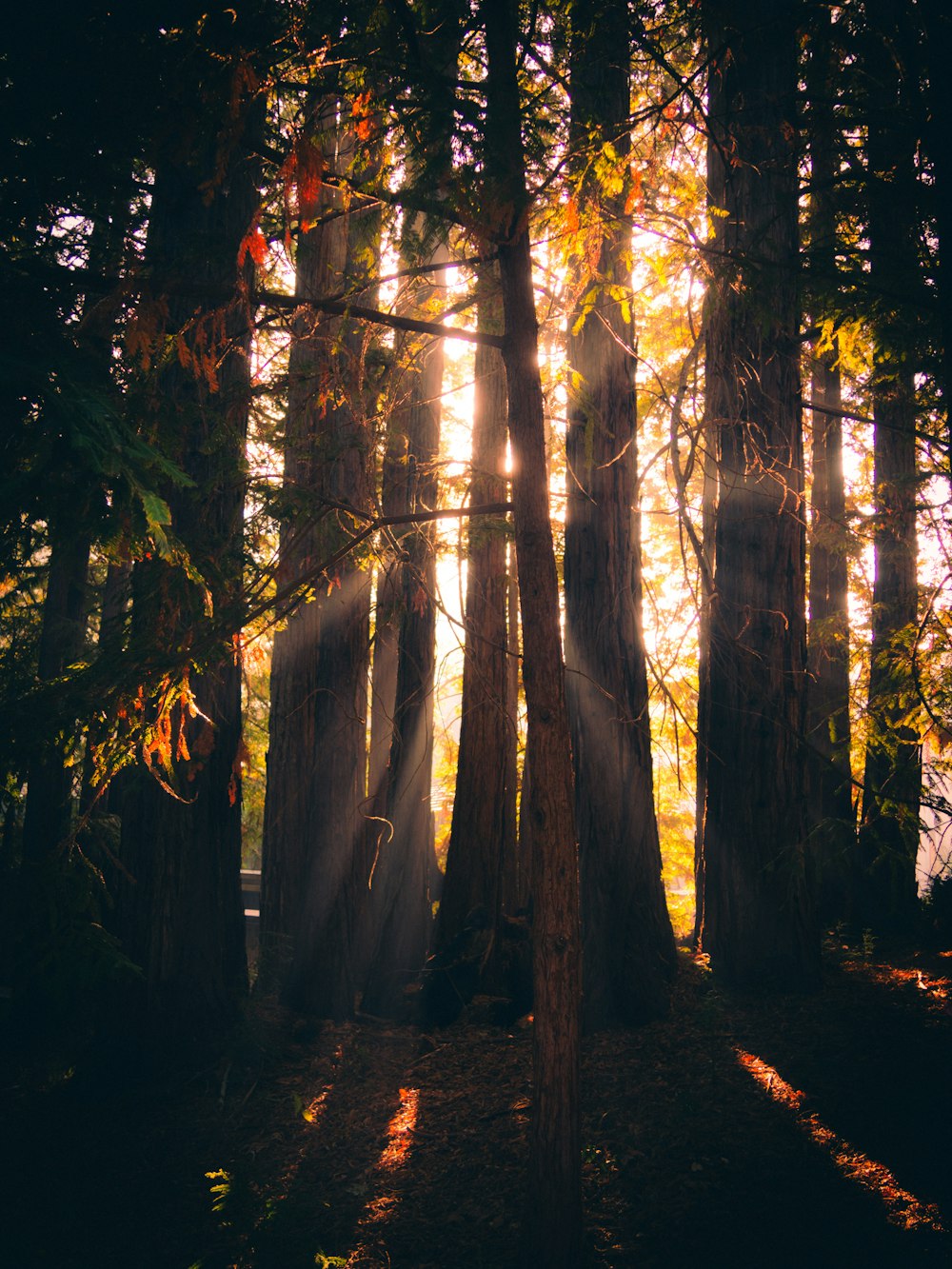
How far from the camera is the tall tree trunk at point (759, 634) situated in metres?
7.19

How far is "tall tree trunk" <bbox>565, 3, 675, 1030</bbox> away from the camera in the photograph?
7309mm

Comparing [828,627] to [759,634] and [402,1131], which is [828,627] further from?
[402,1131]

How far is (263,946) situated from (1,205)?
800cm

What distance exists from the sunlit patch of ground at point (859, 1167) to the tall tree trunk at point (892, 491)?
5.88 ft

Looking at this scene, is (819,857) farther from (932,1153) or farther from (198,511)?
(198,511)

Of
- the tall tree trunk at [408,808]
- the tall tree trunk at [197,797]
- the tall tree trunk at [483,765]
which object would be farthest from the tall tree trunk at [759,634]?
the tall tree trunk at [197,797]

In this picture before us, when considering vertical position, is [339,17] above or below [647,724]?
above

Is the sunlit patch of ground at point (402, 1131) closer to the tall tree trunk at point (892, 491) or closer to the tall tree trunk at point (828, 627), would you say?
the tall tree trunk at point (892, 491)

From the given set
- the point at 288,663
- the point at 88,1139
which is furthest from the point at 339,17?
the point at 88,1139

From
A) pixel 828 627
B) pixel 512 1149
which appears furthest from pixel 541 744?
pixel 828 627

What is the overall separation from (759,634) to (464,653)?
3.00 m

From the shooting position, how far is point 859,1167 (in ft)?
15.3

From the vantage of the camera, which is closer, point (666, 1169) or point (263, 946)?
point (666, 1169)

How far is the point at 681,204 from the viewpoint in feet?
16.8
